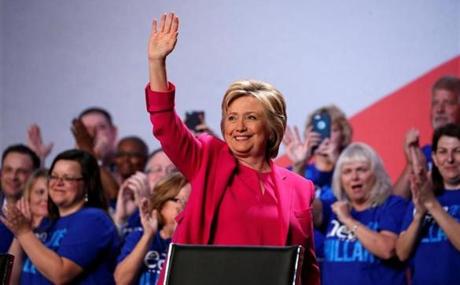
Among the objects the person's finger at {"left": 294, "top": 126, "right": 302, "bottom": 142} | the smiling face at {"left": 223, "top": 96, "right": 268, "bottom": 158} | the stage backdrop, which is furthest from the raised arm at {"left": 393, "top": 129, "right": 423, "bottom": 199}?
the smiling face at {"left": 223, "top": 96, "right": 268, "bottom": 158}

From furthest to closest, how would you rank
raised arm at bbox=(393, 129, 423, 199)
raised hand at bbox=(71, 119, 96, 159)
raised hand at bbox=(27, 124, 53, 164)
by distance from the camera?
raised hand at bbox=(27, 124, 53, 164), raised hand at bbox=(71, 119, 96, 159), raised arm at bbox=(393, 129, 423, 199)

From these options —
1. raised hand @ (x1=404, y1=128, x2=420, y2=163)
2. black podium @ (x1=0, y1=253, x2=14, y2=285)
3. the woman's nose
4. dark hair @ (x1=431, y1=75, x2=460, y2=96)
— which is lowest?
black podium @ (x1=0, y1=253, x2=14, y2=285)

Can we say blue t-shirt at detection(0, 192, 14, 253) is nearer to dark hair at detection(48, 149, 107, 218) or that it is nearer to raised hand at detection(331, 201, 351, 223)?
dark hair at detection(48, 149, 107, 218)

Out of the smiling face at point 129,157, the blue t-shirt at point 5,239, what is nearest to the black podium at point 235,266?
the blue t-shirt at point 5,239

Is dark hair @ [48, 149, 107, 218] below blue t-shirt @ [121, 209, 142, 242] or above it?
above

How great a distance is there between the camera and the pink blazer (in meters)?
2.87

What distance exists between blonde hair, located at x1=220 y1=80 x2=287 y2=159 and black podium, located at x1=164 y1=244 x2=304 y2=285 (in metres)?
0.65

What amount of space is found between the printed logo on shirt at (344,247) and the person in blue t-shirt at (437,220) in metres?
0.16

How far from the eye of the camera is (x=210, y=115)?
593 cm

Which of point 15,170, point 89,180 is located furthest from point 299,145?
point 15,170

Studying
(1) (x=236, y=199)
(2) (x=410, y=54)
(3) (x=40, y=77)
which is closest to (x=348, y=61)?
(2) (x=410, y=54)

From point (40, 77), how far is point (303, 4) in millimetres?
1769

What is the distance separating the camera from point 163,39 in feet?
9.61

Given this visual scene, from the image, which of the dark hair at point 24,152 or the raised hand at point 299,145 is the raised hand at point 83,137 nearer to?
the dark hair at point 24,152
